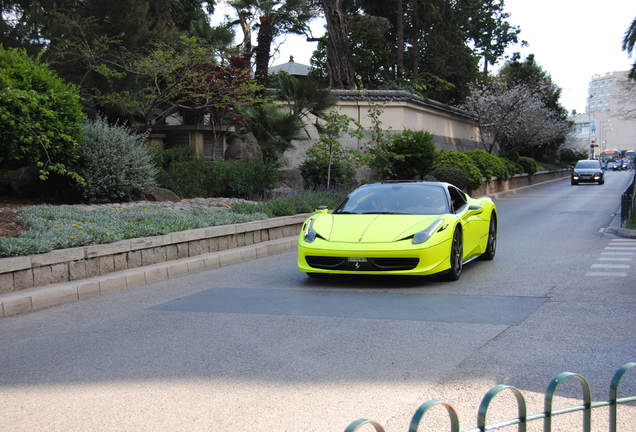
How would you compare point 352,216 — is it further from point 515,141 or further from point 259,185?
point 515,141

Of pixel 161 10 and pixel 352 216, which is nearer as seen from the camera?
pixel 352 216

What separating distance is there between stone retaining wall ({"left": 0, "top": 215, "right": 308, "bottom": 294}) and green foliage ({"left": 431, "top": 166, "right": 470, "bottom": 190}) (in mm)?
13730

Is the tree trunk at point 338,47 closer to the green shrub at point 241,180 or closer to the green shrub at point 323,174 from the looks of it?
the green shrub at point 323,174

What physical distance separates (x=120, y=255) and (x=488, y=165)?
25.6 meters

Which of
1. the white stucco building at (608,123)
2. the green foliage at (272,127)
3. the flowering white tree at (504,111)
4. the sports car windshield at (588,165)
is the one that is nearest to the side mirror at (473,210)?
the green foliage at (272,127)

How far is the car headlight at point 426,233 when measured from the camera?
8630 millimetres

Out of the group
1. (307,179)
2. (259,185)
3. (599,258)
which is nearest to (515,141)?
(307,179)

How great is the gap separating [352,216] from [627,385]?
535 cm

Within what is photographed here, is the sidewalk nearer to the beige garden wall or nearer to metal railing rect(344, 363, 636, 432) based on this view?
metal railing rect(344, 363, 636, 432)

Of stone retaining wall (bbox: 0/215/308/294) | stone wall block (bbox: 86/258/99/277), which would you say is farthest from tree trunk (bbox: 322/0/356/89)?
stone wall block (bbox: 86/258/99/277)

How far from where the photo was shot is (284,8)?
26.8 metres

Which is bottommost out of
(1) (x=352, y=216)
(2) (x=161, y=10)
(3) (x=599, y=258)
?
(3) (x=599, y=258)

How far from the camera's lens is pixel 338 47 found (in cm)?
3084

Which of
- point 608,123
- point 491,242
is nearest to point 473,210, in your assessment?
point 491,242
